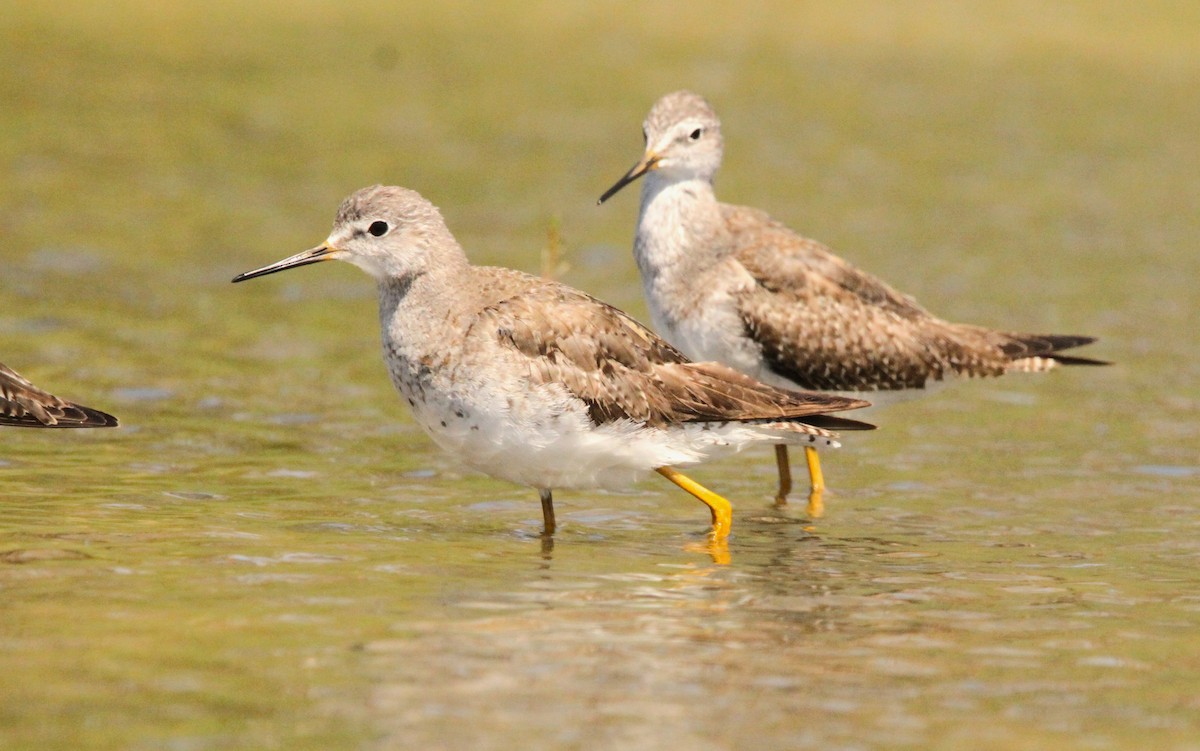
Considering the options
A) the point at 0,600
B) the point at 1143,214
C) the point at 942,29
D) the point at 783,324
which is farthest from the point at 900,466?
the point at 942,29

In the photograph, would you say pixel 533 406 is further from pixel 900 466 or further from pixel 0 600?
pixel 900 466

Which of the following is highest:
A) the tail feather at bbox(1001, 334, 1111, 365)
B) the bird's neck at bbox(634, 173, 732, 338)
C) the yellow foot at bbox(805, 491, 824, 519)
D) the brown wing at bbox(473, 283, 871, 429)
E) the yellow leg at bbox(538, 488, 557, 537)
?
the bird's neck at bbox(634, 173, 732, 338)

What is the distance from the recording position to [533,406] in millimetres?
11602

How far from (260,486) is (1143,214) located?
15.5m

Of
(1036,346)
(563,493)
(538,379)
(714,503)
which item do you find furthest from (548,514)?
(1036,346)

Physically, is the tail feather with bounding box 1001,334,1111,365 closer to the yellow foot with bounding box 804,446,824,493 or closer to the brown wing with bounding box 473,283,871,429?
the yellow foot with bounding box 804,446,824,493

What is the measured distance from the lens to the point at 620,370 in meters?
12.2

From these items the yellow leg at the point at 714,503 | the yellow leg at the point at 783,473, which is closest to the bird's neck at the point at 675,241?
the yellow leg at the point at 783,473

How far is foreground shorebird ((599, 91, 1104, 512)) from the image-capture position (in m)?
14.7

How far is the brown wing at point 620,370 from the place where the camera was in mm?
11883

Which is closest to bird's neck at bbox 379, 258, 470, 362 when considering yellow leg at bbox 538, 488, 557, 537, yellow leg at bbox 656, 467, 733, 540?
yellow leg at bbox 538, 488, 557, 537

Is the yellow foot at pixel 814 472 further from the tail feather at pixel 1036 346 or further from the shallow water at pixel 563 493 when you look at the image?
the tail feather at pixel 1036 346

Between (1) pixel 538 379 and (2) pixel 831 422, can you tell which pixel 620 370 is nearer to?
(1) pixel 538 379

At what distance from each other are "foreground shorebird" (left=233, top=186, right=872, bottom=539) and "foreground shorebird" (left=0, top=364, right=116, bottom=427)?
158cm
